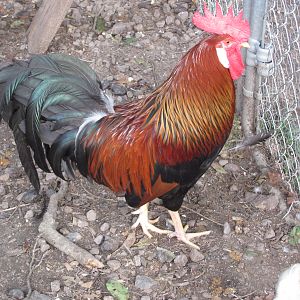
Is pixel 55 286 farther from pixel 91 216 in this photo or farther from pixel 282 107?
pixel 282 107

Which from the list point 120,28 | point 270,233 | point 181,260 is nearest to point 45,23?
point 120,28

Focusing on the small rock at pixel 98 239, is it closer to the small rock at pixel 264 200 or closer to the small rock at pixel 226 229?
the small rock at pixel 226 229

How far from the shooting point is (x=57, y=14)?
436 centimetres

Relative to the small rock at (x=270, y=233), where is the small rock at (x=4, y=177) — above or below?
above

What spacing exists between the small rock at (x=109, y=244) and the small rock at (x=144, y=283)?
239mm

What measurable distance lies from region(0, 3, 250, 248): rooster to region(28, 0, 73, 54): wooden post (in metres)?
1.19

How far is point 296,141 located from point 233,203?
55 centimetres

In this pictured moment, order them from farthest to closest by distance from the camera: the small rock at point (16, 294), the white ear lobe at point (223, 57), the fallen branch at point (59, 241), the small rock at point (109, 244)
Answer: the small rock at point (109, 244), the fallen branch at point (59, 241), the small rock at point (16, 294), the white ear lobe at point (223, 57)

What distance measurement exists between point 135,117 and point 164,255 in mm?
844

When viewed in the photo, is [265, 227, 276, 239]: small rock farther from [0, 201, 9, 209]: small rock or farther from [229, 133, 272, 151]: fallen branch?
[0, 201, 9, 209]: small rock

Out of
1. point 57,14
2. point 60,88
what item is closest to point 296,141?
point 60,88

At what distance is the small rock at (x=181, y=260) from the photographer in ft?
11.2

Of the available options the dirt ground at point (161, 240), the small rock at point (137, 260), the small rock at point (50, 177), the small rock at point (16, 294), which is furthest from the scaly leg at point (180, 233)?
the small rock at point (16, 294)

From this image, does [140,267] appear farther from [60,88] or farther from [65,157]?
[60,88]
